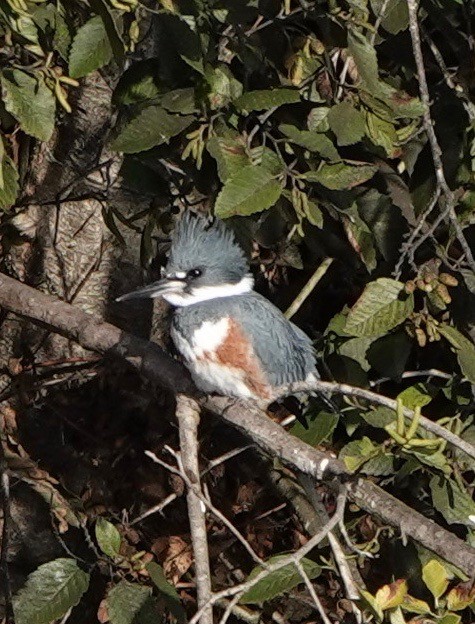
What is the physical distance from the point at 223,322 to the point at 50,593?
2.35ft

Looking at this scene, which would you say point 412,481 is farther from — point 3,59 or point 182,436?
point 3,59

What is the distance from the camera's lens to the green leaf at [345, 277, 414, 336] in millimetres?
2465

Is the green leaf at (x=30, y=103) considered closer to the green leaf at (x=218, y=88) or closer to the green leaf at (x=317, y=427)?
the green leaf at (x=218, y=88)

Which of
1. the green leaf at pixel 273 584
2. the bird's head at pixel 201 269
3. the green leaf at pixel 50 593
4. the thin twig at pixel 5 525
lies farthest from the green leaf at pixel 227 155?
the thin twig at pixel 5 525

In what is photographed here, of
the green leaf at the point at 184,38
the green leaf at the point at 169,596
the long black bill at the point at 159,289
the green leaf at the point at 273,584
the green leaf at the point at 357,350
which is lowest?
the green leaf at the point at 169,596

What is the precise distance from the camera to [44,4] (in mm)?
2420

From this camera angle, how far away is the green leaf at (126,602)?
255 cm

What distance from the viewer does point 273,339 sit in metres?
2.86

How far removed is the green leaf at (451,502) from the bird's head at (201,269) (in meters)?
0.67

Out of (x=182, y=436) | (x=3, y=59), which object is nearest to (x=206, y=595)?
(x=182, y=436)

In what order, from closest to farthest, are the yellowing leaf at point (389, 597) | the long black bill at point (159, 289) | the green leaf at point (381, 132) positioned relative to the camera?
the yellowing leaf at point (389, 597)
the green leaf at point (381, 132)
the long black bill at point (159, 289)

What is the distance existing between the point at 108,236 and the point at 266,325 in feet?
2.18

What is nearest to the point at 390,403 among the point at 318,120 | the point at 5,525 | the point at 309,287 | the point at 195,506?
the point at 195,506

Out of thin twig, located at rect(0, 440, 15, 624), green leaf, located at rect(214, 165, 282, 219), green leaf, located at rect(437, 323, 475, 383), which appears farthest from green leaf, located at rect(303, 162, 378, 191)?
thin twig, located at rect(0, 440, 15, 624)
